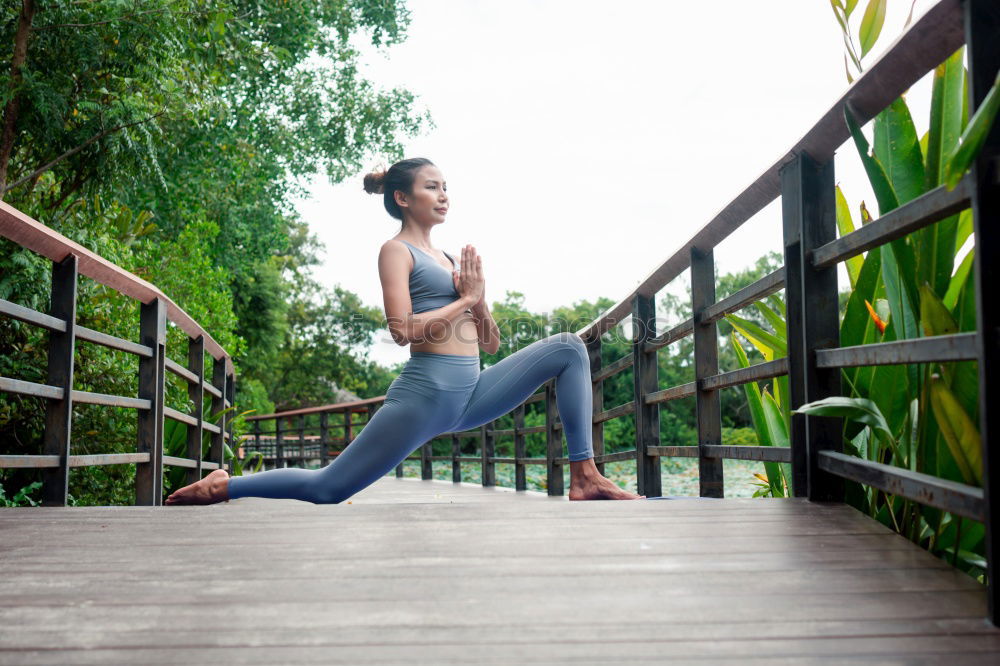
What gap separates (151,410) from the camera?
3799 mm

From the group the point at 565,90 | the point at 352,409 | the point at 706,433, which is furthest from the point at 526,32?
the point at 706,433

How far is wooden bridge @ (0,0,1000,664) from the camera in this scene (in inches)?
51.7

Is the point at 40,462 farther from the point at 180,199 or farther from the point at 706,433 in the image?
the point at 180,199

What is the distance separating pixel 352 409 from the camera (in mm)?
10805

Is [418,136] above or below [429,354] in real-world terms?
above

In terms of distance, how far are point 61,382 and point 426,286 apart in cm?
127

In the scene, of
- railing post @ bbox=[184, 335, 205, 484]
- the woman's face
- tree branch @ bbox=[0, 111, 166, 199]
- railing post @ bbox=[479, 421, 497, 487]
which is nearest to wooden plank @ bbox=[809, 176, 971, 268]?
the woman's face

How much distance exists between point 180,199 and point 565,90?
32.9 metres

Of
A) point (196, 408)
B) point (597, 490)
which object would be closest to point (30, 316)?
point (597, 490)

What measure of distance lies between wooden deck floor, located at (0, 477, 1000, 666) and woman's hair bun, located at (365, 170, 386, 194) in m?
1.37

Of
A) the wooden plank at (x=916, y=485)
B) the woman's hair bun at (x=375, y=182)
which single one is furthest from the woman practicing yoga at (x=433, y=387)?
the wooden plank at (x=916, y=485)

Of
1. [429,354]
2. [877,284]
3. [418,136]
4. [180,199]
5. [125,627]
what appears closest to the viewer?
[125,627]

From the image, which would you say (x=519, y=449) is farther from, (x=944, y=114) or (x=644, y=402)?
(x=944, y=114)

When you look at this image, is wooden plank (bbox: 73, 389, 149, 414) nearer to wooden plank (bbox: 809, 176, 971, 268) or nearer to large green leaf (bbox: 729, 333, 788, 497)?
large green leaf (bbox: 729, 333, 788, 497)
